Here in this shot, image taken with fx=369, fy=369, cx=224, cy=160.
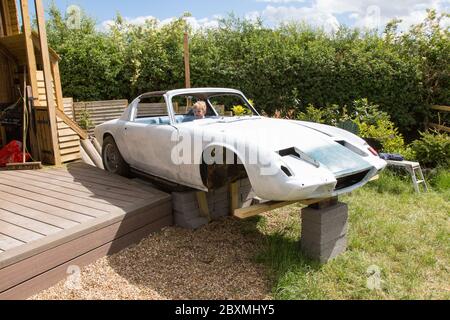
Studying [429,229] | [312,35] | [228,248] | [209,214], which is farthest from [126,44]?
[429,229]

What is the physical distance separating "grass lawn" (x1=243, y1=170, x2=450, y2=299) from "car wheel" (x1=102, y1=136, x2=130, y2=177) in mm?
1977

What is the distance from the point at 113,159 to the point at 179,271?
8.56ft

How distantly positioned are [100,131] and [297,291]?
3808mm

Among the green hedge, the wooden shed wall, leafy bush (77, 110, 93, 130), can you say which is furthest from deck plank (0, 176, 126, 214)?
the green hedge

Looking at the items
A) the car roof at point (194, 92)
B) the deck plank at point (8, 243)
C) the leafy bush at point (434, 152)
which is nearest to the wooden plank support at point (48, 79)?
the car roof at point (194, 92)

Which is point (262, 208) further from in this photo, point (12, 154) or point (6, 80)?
point (6, 80)

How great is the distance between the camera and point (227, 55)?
9.85m

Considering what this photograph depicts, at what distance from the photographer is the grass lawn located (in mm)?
3047

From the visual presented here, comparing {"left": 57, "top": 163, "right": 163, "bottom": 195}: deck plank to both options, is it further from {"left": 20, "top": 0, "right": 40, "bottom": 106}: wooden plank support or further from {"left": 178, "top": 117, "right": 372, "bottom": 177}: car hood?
{"left": 20, "top": 0, "right": 40, "bottom": 106}: wooden plank support

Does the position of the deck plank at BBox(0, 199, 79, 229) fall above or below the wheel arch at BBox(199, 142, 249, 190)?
below

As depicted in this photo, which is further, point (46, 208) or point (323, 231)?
point (46, 208)

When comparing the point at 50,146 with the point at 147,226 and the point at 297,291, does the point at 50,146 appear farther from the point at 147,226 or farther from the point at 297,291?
the point at 297,291

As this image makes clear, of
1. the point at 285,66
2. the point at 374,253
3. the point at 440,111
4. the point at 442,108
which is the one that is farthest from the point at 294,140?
the point at 440,111

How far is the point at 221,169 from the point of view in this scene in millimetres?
3824
